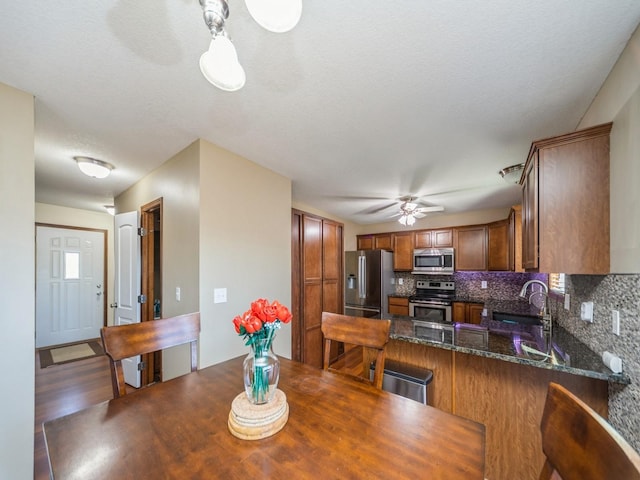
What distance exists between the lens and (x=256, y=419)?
901mm

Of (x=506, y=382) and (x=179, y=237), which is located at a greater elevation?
(x=179, y=237)

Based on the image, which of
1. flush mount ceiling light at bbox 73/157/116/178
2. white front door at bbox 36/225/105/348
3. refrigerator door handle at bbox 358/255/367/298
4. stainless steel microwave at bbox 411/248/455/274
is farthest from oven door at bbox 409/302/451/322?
white front door at bbox 36/225/105/348

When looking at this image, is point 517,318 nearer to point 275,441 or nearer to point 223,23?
point 275,441

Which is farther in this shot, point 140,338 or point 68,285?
point 68,285

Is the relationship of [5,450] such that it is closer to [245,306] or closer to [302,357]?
[245,306]

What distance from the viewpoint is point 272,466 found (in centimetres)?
76

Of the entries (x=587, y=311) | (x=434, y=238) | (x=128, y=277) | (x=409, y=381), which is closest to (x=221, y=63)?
(x=409, y=381)

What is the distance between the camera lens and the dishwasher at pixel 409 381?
171 centimetres

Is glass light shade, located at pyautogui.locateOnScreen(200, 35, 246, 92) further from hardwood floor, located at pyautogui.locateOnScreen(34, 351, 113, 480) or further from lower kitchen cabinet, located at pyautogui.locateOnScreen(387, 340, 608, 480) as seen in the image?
hardwood floor, located at pyautogui.locateOnScreen(34, 351, 113, 480)

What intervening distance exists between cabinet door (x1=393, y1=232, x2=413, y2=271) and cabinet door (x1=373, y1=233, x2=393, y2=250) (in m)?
0.11

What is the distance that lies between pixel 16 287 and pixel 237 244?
4.41ft

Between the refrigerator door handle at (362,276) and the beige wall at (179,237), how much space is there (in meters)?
3.14

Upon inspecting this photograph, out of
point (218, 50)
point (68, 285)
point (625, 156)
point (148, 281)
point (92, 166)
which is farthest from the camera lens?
point (68, 285)

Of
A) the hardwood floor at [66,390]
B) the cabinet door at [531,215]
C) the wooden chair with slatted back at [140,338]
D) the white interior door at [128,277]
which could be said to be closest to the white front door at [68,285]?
the hardwood floor at [66,390]
